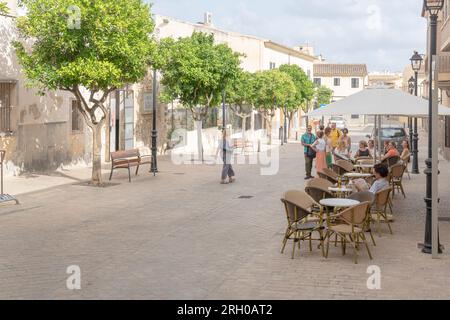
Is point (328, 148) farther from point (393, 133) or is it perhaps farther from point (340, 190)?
point (393, 133)

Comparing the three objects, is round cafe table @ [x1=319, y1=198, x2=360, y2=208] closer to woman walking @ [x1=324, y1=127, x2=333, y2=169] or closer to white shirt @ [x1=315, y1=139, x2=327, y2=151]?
white shirt @ [x1=315, y1=139, x2=327, y2=151]

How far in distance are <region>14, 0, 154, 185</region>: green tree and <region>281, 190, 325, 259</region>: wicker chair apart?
310 inches

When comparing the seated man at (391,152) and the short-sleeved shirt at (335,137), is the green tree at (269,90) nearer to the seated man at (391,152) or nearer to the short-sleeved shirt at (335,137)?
the short-sleeved shirt at (335,137)

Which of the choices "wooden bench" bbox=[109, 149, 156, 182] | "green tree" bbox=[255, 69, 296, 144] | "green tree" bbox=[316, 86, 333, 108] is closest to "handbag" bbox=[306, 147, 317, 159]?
"wooden bench" bbox=[109, 149, 156, 182]

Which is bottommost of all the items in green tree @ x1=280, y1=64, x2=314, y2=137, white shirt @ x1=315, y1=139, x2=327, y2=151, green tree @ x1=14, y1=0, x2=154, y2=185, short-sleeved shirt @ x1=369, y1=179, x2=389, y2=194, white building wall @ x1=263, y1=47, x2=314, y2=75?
short-sleeved shirt @ x1=369, y1=179, x2=389, y2=194

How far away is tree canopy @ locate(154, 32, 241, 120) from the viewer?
24.6 m

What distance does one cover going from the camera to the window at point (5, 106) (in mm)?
18844

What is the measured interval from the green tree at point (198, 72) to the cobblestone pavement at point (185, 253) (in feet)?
29.8

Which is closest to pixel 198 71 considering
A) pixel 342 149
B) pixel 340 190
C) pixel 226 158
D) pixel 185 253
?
pixel 226 158

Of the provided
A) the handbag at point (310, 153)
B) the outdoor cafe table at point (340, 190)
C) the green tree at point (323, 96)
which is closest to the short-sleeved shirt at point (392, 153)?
the handbag at point (310, 153)

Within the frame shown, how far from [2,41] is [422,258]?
13763mm

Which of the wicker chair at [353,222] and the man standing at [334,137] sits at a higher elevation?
the man standing at [334,137]
